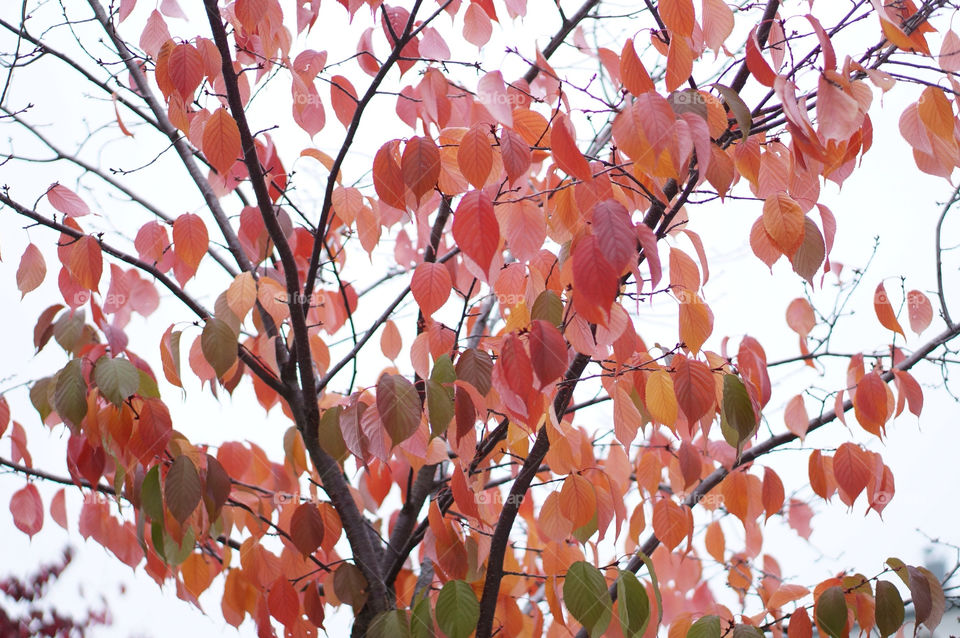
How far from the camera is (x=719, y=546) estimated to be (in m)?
1.34

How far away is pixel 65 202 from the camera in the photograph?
3.24ft

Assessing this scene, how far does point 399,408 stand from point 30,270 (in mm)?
576

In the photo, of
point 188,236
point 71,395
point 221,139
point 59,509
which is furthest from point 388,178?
point 59,509

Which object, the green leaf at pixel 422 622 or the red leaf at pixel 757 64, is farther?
the green leaf at pixel 422 622

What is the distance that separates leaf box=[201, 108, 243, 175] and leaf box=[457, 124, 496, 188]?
0.86 ft

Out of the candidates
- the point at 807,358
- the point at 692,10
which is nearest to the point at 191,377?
the point at 807,358

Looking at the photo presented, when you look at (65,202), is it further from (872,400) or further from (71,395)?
(872,400)

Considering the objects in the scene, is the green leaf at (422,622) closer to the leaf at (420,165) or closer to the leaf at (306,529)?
the leaf at (306,529)

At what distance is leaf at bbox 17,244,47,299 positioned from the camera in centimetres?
100

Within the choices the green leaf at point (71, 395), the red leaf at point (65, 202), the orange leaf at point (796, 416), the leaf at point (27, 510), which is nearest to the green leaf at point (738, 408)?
the orange leaf at point (796, 416)

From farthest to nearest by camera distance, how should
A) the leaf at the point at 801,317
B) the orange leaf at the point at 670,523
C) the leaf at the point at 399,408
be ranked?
the leaf at the point at 801,317
the orange leaf at the point at 670,523
the leaf at the point at 399,408

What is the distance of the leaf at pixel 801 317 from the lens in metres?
1.24

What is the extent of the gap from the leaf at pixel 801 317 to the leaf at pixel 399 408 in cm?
74

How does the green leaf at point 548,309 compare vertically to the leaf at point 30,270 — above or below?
below
